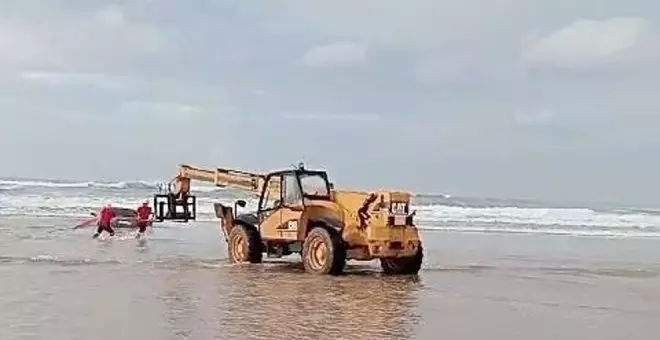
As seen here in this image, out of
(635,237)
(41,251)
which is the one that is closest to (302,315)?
(41,251)

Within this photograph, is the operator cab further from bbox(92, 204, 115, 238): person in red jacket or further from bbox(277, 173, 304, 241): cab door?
bbox(92, 204, 115, 238): person in red jacket

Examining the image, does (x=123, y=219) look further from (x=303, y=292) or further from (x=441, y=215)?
(x=441, y=215)

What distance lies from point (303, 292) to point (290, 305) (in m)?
1.83

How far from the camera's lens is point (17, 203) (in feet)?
169

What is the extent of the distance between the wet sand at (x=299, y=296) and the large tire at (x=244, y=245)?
1.53 ft

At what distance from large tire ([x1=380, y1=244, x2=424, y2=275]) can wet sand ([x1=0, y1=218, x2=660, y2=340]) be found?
1.10 feet

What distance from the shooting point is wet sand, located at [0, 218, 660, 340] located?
1216 centimetres

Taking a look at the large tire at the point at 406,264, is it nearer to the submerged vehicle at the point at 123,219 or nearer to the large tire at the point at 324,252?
the large tire at the point at 324,252

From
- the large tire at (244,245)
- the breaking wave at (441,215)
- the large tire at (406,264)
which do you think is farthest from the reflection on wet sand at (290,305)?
the breaking wave at (441,215)

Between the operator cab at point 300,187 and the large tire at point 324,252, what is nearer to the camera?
the large tire at point 324,252

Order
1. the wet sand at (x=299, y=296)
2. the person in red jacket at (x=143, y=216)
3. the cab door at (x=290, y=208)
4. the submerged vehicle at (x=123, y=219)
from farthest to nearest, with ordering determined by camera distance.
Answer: the submerged vehicle at (x=123, y=219) → the person in red jacket at (x=143, y=216) → the cab door at (x=290, y=208) → the wet sand at (x=299, y=296)

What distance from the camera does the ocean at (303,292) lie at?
1225 cm

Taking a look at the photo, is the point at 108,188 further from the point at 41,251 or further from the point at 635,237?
the point at 41,251

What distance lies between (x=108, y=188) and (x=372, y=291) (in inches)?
2359
